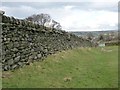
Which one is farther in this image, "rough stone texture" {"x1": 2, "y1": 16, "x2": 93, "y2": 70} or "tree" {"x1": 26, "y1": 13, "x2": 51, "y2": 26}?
"tree" {"x1": 26, "y1": 13, "x2": 51, "y2": 26}

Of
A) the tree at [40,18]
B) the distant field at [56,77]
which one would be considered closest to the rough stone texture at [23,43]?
the distant field at [56,77]

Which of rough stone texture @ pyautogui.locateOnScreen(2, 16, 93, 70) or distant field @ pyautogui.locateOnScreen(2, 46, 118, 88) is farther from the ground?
rough stone texture @ pyautogui.locateOnScreen(2, 16, 93, 70)

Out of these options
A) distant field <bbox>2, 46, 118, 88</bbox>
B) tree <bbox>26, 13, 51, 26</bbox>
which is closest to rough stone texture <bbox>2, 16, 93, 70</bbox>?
distant field <bbox>2, 46, 118, 88</bbox>

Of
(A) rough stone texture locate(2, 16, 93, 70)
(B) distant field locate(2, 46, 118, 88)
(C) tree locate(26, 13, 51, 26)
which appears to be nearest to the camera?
(B) distant field locate(2, 46, 118, 88)

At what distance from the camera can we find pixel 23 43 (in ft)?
40.0

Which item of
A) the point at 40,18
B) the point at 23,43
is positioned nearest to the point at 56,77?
the point at 23,43

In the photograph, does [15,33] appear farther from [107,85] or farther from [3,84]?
[107,85]

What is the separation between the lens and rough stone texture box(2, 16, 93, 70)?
1091 centimetres

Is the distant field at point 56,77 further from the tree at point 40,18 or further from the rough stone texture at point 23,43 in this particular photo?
the tree at point 40,18

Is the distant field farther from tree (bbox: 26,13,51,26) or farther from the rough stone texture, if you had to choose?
tree (bbox: 26,13,51,26)

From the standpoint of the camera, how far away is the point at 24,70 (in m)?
11.3

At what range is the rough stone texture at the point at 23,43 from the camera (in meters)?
10.9

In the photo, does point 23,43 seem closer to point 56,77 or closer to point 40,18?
point 56,77

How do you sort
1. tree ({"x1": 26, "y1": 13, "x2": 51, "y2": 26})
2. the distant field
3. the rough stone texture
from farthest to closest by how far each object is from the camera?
tree ({"x1": 26, "y1": 13, "x2": 51, "y2": 26})
the rough stone texture
the distant field
